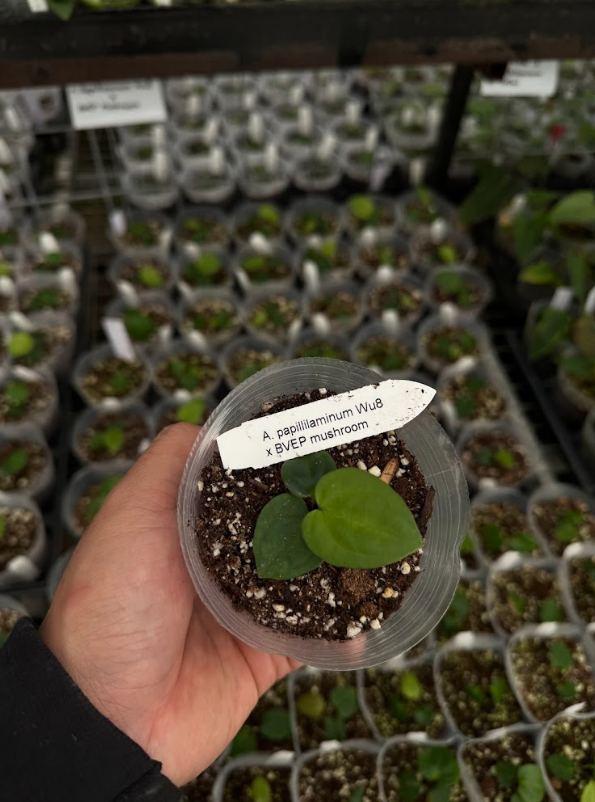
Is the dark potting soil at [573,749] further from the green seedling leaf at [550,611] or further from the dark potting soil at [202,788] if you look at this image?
the dark potting soil at [202,788]

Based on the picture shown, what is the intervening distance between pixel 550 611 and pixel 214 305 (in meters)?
1.32

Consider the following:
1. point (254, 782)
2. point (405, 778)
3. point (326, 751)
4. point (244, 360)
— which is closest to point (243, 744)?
point (254, 782)

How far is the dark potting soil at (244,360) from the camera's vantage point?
1.80 metres

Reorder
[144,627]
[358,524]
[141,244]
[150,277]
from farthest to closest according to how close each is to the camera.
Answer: [141,244] → [150,277] → [144,627] → [358,524]

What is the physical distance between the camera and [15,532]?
4.92 ft

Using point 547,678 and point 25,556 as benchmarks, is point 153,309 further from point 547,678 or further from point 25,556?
point 547,678

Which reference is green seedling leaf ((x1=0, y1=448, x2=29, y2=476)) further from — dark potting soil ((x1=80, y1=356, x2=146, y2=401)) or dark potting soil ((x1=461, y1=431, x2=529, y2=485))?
dark potting soil ((x1=461, y1=431, x2=529, y2=485))

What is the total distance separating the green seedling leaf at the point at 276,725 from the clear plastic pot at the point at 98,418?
75cm

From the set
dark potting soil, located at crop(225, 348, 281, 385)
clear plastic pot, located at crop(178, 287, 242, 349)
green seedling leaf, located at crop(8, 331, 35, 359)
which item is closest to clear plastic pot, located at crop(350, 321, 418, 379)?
dark potting soil, located at crop(225, 348, 281, 385)

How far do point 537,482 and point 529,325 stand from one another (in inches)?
19.6

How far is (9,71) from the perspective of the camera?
3.66ft

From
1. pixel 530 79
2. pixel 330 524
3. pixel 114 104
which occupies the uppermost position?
pixel 530 79

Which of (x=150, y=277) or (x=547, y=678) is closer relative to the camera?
(x=547, y=678)

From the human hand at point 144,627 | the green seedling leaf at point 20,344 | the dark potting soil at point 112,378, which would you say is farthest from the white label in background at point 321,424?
the green seedling leaf at point 20,344
